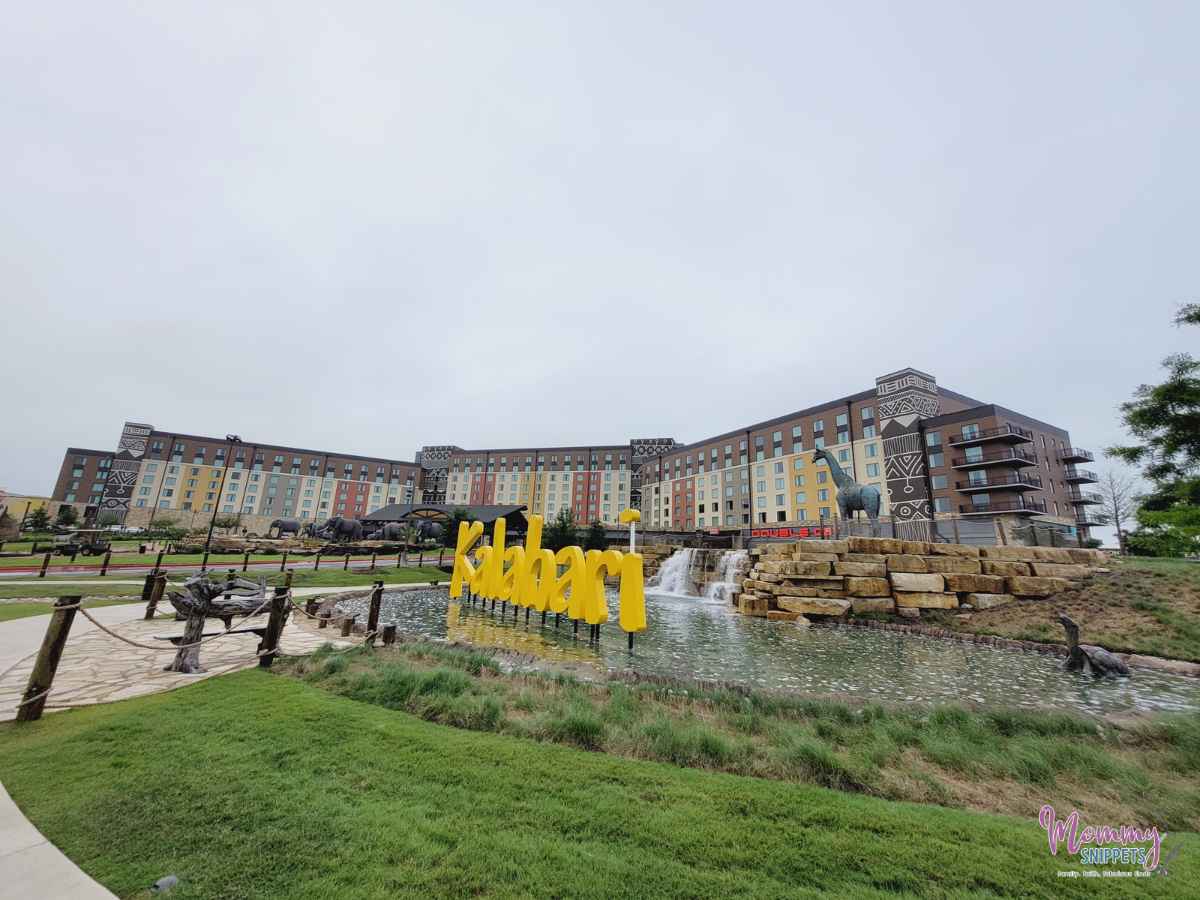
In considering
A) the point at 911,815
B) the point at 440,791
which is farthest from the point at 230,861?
the point at 911,815

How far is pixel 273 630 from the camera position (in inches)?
318

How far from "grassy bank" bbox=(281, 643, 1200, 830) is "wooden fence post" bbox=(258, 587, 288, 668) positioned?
0.43m

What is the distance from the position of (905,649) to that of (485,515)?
144 ft

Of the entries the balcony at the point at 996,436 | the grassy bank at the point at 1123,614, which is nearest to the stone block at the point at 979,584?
the grassy bank at the point at 1123,614

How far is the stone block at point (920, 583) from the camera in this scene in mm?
17500

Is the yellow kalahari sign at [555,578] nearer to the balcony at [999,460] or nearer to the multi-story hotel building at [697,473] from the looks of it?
the multi-story hotel building at [697,473]

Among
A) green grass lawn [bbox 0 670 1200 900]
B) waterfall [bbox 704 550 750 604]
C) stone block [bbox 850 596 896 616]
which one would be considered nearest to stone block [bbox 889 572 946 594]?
stone block [bbox 850 596 896 616]

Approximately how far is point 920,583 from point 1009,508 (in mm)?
30124

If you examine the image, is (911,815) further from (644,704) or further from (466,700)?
(466,700)

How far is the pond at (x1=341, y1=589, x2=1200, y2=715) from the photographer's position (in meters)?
9.11

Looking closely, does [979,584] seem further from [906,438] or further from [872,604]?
[906,438]

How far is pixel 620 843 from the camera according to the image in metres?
3.27

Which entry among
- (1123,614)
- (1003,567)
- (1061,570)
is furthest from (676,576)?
(1123,614)

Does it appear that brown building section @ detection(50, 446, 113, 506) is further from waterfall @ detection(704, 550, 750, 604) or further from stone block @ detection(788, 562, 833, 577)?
stone block @ detection(788, 562, 833, 577)
